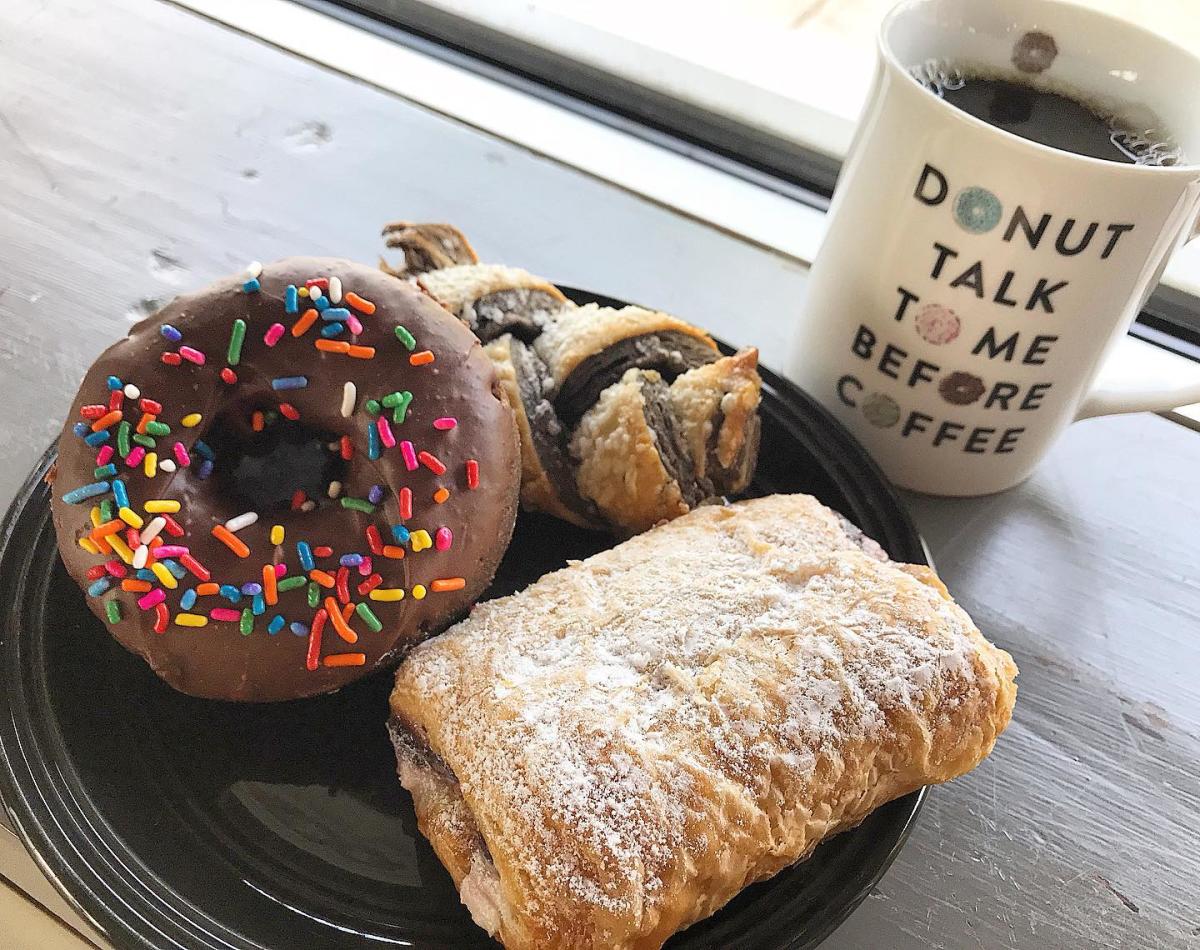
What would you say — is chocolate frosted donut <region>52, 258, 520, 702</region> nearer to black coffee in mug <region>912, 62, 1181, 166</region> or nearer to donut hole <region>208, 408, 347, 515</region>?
donut hole <region>208, 408, 347, 515</region>

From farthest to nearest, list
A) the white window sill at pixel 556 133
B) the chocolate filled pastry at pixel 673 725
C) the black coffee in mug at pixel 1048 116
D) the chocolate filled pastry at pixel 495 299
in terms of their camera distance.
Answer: the white window sill at pixel 556 133 → the chocolate filled pastry at pixel 495 299 → the black coffee in mug at pixel 1048 116 → the chocolate filled pastry at pixel 673 725

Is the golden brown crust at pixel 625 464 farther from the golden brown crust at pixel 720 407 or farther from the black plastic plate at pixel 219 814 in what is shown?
the black plastic plate at pixel 219 814

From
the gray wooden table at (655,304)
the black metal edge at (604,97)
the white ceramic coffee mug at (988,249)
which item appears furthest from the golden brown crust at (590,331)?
the black metal edge at (604,97)

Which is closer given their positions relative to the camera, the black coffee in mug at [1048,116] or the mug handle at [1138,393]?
the black coffee in mug at [1048,116]

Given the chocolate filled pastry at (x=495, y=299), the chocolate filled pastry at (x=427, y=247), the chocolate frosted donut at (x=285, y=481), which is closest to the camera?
the chocolate frosted donut at (x=285, y=481)

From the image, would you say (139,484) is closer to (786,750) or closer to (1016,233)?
(786,750)

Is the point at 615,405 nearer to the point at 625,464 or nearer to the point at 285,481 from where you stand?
the point at 625,464

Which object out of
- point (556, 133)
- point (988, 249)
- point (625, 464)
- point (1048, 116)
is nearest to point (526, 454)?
point (625, 464)

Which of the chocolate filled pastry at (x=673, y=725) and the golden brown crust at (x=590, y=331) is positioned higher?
the golden brown crust at (x=590, y=331)
